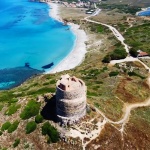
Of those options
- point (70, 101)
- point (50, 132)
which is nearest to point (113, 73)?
point (50, 132)

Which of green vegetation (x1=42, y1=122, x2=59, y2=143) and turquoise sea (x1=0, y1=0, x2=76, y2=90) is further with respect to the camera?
turquoise sea (x1=0, y1=0, x2=76, y2=90)

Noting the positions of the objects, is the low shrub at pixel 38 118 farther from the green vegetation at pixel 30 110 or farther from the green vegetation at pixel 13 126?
the green vegetation at pixel 13 126

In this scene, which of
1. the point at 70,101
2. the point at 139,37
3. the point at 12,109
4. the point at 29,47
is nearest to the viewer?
the point at 70,101

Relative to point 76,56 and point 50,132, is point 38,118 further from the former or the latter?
point 76,56

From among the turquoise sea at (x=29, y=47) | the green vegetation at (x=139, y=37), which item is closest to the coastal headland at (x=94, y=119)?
the turquoise sea at (x=29, y=47)

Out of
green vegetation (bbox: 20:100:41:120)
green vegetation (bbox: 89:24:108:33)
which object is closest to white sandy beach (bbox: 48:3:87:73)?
green vegetation (bbox: 89:24:108:33)

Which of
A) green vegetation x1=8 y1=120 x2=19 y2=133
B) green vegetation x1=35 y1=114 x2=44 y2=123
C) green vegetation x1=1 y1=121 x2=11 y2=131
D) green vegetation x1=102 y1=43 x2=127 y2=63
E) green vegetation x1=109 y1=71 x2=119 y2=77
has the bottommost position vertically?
green vegetation x1=102 y1=43 x2=127 y2=63

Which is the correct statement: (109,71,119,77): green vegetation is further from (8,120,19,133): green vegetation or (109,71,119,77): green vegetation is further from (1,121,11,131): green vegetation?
(1,121,11,131): green vegetation
